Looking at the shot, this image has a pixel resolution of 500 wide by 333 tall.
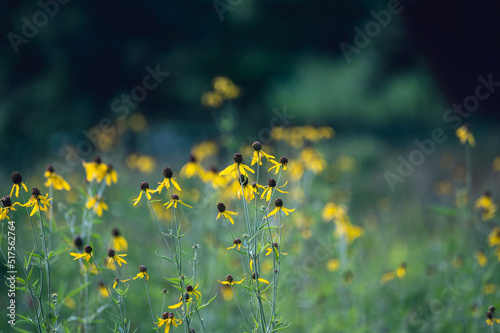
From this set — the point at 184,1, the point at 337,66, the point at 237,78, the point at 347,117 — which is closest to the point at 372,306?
the point at 184,1

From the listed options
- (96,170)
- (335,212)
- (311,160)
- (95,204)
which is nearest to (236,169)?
(95,204)

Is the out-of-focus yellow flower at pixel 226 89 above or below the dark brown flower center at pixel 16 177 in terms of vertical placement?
above

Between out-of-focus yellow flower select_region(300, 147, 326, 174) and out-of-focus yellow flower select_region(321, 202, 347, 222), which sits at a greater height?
out-of-focus yellow flower select_region(300, 147, 326, 174)

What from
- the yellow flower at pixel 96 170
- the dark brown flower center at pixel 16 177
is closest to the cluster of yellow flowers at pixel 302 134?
the yellow flower at pixel 96 170

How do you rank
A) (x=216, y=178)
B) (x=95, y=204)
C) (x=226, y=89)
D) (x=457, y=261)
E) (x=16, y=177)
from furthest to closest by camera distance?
1. (x=226, y=89)
2. (x=457, y=261)
3. (x=216, y=178)
4. (x=95, y=204)
5. (x=16, y=177)

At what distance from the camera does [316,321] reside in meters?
3.69

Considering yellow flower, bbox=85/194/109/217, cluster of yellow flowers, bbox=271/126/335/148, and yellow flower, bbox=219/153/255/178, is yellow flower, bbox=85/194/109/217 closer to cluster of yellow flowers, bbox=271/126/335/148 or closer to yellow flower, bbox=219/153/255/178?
yellow flower, bbox=219/153/255/178

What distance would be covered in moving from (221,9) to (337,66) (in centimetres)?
612

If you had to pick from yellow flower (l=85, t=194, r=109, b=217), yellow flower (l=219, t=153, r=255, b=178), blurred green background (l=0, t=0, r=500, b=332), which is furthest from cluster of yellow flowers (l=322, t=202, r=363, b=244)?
yellow flower (l=85, t=194, r=109, b=217)

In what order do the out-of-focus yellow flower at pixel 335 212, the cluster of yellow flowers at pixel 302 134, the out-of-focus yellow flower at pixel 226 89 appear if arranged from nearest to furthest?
1. the out-of-focus yellow flower at pixel 335 212
2. the cluster of yellow flowers at pixel 302 134
3. the out-of-focus yellow flower at pixel 226 89

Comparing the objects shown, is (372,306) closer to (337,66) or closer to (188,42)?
(188,42)

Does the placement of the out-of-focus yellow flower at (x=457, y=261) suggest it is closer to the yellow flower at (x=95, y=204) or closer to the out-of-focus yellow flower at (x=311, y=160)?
the out-of-focus yellow flower at (x=311, y=160)

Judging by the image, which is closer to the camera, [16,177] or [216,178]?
[16,177]

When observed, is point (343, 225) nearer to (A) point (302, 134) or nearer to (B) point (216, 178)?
(B) point (216, 178)
